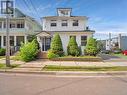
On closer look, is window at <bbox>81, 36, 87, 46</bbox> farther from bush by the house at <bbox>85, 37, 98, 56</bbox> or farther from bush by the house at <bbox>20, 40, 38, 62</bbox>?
bush by the house at <bbox>20, 40, 38, 62</bbox>

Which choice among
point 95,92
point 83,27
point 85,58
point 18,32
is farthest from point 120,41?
point 95,92

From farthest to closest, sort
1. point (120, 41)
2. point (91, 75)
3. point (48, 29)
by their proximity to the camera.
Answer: point (120, 41)
point (48, 29)
point (91, 75)

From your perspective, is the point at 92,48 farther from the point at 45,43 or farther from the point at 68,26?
the point at 45,43

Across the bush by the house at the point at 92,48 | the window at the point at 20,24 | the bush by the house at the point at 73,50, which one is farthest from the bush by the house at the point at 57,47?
the window at the point at 20,24

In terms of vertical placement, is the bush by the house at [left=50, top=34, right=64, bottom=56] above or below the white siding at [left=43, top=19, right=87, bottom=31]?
below

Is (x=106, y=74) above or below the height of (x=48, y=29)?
below

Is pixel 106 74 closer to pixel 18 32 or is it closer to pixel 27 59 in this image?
pixel 27 59

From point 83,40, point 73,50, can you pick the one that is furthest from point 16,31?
point 73,50

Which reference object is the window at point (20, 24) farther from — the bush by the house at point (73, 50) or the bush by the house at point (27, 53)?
the bush by the house at point (27, 53)

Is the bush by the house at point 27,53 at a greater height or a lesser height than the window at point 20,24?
lesser

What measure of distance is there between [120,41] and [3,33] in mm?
32692

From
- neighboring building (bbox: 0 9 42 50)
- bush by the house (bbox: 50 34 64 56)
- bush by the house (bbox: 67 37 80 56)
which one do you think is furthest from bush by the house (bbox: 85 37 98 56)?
neighboring building (bbox: 0 9 42 50)

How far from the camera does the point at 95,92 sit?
26.7 ft

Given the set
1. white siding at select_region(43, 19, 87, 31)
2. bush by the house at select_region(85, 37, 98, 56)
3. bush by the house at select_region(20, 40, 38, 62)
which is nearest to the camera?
bush by the house at select_region(20, 40, 38, 62)
